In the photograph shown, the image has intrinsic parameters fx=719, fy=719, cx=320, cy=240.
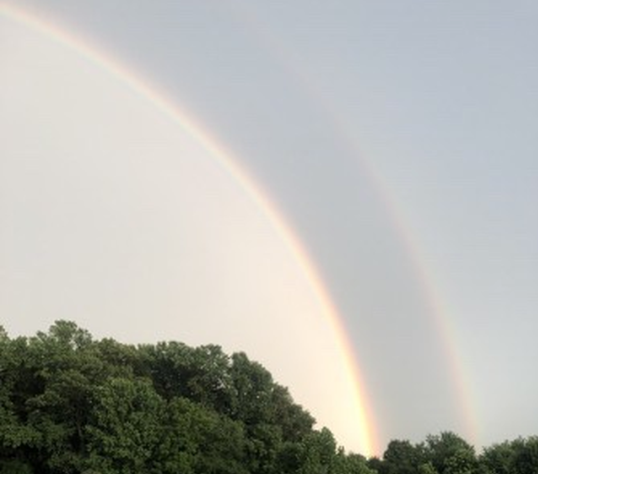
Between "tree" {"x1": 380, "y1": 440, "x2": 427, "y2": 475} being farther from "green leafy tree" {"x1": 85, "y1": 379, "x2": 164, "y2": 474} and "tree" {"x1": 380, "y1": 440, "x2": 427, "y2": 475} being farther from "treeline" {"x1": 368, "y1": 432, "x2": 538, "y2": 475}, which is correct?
"green leafy tree" {"x1": 85, "y1": 379, "x2": 164, "y2": 474}

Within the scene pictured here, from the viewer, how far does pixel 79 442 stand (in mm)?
45875

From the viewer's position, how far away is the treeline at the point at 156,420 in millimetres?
40594

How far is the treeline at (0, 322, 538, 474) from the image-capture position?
40.6m

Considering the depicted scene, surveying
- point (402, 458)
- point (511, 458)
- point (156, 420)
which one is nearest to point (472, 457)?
point (511, 458)

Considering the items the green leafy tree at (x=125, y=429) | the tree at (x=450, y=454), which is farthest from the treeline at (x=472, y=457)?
the green leafy tree at (x=125, y=429)

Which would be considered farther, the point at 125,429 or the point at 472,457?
the point at 472,457

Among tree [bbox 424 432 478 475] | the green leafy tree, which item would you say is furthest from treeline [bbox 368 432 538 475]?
the green leafy tree

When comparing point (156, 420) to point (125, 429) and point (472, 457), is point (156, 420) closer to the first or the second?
point (125, 429)

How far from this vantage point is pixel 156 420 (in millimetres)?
42312

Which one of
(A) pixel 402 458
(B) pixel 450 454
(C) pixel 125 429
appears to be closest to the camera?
(C) pixel 125 429
